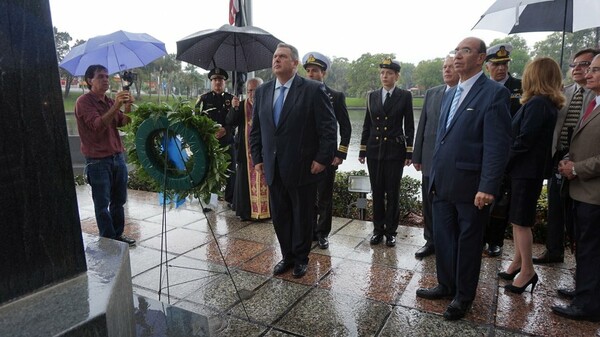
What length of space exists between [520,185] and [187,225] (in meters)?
3.85

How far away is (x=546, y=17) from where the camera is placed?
4.28 m

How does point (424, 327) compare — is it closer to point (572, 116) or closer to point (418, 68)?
point (572, 116)

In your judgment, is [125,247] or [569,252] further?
[569,252]

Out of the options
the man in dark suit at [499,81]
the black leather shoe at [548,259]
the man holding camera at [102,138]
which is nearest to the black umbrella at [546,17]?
the man in dark suit at [499,81]

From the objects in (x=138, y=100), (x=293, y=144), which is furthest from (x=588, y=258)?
(x=138, y=100)

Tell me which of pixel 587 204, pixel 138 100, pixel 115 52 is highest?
pixel 115 52

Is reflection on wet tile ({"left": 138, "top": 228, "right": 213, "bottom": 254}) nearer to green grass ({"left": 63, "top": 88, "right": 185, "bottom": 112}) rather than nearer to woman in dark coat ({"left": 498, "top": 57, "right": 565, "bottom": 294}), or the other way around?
green grass ({"left": 63, "top": 88, "right": 185, "bottom": 112})

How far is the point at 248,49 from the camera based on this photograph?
5.20 metres

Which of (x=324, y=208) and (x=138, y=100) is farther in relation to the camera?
(x=138, y=100)

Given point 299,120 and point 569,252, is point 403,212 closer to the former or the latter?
point 569,252

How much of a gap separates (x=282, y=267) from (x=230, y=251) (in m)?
0.83

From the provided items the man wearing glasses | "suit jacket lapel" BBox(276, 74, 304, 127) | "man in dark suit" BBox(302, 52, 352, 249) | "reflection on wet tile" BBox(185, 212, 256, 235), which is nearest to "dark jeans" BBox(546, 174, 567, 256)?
the man wearing glasses

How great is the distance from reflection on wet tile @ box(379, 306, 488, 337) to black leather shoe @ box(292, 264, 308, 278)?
0.94 m

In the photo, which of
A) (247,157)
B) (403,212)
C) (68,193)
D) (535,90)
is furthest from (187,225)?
(535,90)
